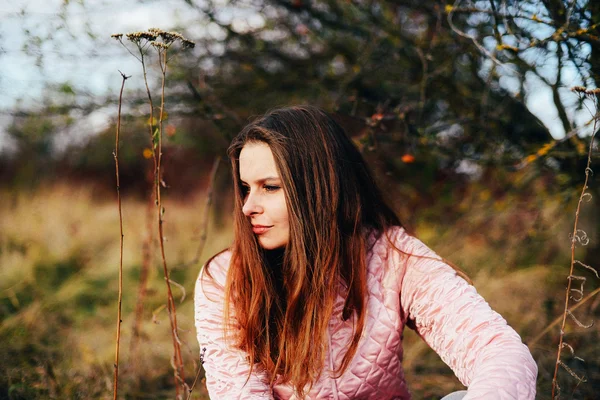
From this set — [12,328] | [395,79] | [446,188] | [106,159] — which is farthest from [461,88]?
[106,159]

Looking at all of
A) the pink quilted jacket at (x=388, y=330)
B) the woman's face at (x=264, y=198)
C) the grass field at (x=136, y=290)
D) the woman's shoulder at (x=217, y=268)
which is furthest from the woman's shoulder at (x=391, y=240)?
the grass field at (x=136, y=290)

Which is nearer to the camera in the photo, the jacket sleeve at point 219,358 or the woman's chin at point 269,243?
the jacket sleeve at point 219,358

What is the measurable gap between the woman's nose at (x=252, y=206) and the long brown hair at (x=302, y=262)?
6cm

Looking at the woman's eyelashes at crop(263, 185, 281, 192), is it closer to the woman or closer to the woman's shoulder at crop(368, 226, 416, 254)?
the woman

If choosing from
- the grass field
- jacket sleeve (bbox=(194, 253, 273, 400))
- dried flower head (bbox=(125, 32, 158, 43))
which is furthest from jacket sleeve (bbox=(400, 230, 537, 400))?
dried flower head (bbox=(125, 32, 158, 43))

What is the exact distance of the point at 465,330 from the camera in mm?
1587

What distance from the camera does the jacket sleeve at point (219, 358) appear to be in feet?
5.49

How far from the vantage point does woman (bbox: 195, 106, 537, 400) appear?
1748 mm

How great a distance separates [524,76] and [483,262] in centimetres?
249

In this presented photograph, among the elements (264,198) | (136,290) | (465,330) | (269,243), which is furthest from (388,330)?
(136,290)

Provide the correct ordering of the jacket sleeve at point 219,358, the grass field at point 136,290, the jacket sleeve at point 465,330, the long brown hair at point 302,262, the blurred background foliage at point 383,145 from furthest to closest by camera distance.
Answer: the grass field at point 136,290 → the blurred background foliage at point 383,145 → the long brown hair at point 302,262 → the jacket sleeve at point 219,358 → the jacket sleeve at point 465,330

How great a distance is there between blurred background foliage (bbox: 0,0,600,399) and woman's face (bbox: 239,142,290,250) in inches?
19.3

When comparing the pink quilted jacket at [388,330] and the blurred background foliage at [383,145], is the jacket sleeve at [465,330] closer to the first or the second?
the pink quilted jacket at [388,330]

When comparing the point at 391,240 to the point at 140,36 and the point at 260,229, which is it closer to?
the point at 260,229
